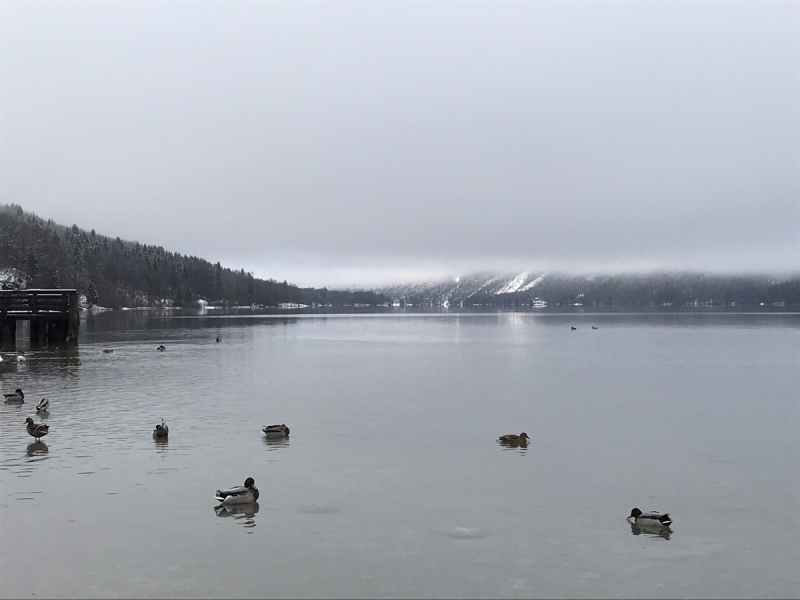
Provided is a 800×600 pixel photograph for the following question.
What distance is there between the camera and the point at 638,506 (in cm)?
1666

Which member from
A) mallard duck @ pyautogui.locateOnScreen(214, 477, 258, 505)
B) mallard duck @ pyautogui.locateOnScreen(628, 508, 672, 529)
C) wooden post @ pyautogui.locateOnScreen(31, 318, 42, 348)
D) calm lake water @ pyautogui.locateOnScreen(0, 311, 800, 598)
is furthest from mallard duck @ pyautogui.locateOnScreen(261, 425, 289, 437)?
wooden post @ pyautogui.locateOnScreen(31, 318, 42, 348)

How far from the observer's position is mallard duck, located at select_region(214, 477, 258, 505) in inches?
639

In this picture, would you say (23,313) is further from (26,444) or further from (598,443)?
(598,443)

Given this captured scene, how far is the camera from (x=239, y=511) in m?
16.1

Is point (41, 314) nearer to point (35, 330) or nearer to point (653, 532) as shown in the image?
point (35, 330)

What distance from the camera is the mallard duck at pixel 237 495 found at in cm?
1623

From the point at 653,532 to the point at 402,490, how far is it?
6.48 m

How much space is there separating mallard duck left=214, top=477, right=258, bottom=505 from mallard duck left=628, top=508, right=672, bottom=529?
9276 millimetres

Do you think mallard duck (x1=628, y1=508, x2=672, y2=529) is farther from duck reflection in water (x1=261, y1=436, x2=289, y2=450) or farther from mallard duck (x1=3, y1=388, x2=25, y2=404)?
mallard duck (x1=3, y1=388, x2=25, y2=404)

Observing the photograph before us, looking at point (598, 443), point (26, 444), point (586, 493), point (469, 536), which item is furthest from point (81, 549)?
point (598, 443)

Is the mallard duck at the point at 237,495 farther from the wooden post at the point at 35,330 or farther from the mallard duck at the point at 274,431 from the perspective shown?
the wooden post at the point at 35,330

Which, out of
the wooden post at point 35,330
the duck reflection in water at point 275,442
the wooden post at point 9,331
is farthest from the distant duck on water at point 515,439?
the wooden post at point 9,331

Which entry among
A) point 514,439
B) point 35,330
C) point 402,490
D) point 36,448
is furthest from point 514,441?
point 35,330

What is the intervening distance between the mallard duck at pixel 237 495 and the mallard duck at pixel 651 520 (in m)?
9.28
